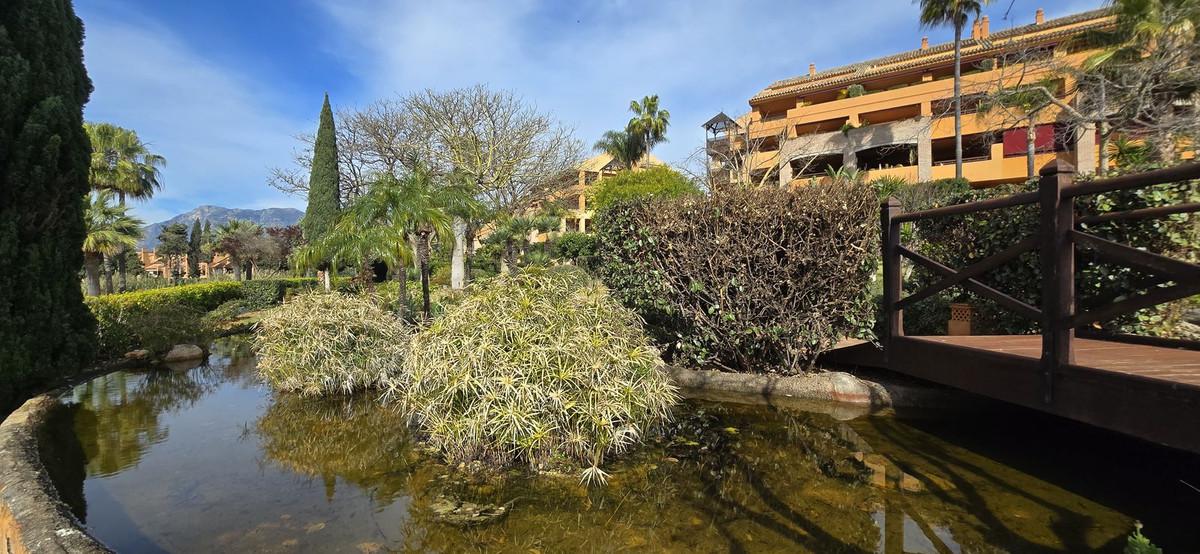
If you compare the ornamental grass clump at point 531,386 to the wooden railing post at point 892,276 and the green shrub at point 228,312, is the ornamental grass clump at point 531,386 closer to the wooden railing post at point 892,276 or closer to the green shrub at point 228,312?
the wooden railing post at point 892,276

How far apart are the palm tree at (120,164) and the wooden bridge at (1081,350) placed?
25280 millimetres

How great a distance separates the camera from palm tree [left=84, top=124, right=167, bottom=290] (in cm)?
1948

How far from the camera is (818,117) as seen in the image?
92.3ft

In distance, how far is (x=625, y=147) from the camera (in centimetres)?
4262

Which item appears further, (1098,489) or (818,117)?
(818,117)

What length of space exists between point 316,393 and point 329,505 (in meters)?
3.41

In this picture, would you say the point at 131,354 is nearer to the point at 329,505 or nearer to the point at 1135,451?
the point at 329,505

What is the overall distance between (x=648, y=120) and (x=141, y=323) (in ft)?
121

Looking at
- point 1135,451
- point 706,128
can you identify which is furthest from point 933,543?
point 706,128

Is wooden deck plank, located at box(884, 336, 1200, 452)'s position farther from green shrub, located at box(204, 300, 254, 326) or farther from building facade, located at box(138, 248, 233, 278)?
building facade, located at box(138, 248, 233, 278)

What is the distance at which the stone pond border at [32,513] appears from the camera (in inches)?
94.4

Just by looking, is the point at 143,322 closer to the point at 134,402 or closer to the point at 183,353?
the point at 183,353

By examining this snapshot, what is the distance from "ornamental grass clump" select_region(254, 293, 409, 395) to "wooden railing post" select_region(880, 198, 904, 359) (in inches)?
220

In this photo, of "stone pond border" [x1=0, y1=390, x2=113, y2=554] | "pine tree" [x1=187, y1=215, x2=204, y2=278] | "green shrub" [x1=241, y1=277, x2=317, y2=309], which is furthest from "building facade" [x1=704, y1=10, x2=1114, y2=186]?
"pine tree" [x1=187, y1=215, x2=204, y2=278]
